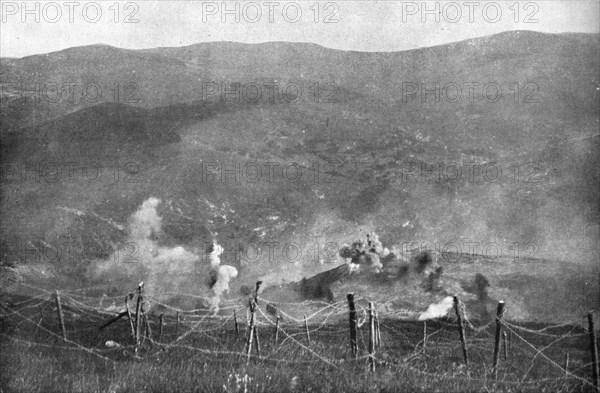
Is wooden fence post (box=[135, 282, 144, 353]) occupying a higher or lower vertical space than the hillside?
lower

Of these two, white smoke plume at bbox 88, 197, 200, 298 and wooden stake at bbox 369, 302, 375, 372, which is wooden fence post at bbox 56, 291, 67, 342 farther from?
wooden stake at bbox 369, 302, 375, 372

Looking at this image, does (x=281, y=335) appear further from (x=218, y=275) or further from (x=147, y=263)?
(x=147, y=263)

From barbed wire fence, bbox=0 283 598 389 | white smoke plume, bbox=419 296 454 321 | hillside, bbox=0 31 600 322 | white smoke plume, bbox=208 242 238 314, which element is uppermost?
hillside, bbox=0 31 600 322

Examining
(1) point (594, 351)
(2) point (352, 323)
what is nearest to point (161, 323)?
(2) point (352, 323)

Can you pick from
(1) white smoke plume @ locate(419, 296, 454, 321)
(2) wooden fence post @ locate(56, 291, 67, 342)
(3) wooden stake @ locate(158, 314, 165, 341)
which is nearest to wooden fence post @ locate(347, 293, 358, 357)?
(1) white smoke plume @ locate(419, 296, 454, 321)

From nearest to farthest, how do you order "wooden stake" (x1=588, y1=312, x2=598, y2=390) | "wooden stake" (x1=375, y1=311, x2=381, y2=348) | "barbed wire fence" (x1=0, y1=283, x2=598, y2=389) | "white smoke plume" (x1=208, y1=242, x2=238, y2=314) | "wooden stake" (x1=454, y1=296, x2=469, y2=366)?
1. "wooden stake" (x1=588, y1=312, x2=598, y2=390)
2. "wooden stake" (x1=454, y1=296, x2=469, y2=366)
3. "barbed wire fence" (x1=0, y1=283, x2=598, y2=389)
4. "wooden stake" (x1=375, y1=311, x2=381, y2=348)
5. "white smoke plume" (x1=208, y1=242, x2=238, y2=314)

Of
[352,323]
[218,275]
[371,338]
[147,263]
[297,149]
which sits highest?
[297,149]

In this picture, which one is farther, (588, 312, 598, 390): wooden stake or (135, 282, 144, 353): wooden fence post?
(135, 282, 144, 353): wooden fence post
